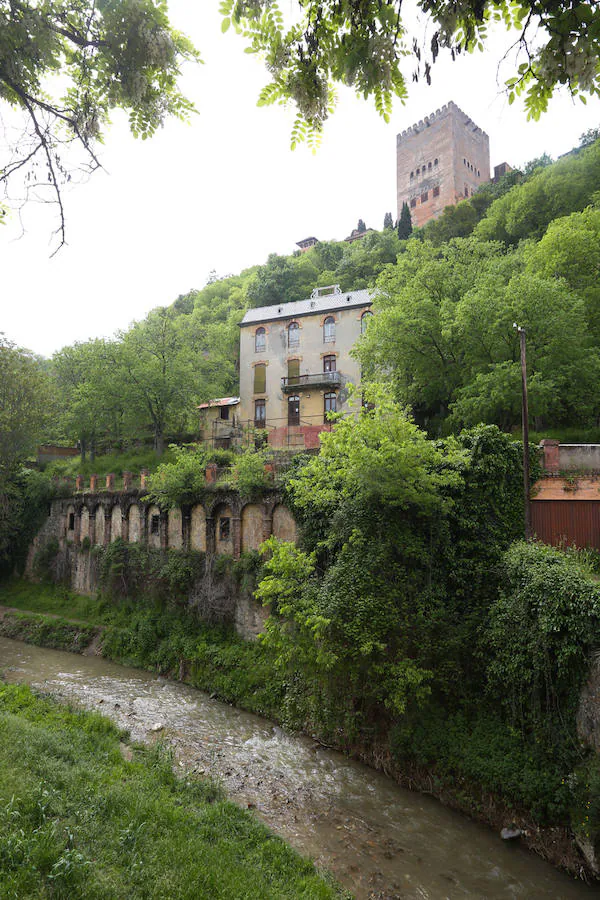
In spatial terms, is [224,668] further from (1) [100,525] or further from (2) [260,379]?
(2) [260,379]

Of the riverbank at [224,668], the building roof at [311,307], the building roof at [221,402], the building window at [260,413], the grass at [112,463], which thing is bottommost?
the riverbank at [224,668]

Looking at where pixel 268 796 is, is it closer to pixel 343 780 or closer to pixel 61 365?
pixel 343 780

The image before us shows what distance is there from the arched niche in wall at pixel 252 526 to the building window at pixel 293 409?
14980mm

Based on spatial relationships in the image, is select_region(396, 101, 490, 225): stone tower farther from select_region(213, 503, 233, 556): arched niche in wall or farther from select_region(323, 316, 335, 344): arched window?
select_region(213, 503, 233, 556): arched niche in wall

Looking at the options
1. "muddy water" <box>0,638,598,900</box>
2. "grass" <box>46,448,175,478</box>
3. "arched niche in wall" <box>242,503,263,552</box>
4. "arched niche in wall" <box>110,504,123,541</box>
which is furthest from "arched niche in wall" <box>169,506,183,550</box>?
"grass" <box>46,448,175,478</box>

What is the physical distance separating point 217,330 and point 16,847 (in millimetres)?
45906

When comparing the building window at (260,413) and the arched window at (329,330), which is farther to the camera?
the building window at (260,413)

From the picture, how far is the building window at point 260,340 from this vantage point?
38509 mm

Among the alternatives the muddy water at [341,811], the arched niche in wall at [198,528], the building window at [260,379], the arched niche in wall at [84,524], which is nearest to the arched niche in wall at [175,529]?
the arched niche in wall at [198,528]

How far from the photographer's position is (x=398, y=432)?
561 inches

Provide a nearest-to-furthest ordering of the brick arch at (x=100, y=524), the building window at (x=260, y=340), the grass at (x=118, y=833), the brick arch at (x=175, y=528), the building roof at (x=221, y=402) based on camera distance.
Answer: the grass at (x=118, y=833) < the brick arch at (x=175, y=528) < the brick arch at (x=100, y=524) < the building window at (x=260, y=340) < the building roof at (x=221, y=402)

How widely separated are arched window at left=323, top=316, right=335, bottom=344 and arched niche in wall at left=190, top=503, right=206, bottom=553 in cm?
1724

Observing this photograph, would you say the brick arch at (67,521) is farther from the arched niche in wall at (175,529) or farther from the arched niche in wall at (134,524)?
the arched niche in wall at (175,529)

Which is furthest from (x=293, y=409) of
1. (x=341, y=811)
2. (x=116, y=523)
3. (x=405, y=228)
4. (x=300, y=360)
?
(x=405, y=228)
